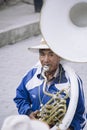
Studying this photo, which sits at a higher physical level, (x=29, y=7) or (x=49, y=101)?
(x=49, y=101)

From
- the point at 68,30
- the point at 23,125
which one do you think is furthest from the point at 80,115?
the point at 23,125

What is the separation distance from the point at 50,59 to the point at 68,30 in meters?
0.25

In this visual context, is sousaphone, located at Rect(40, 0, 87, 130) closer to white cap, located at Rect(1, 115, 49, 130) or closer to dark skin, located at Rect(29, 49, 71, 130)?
dark skin, located at Rect(29, 49, 71, 130)

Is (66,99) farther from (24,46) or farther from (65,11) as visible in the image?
(24,46)

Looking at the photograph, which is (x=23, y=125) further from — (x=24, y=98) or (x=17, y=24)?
(x=17, y=24)

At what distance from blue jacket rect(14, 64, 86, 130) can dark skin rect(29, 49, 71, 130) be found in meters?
0.05

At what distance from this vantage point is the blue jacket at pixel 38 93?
300 centimetres

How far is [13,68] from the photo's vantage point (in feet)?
22.1

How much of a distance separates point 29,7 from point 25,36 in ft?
6.60

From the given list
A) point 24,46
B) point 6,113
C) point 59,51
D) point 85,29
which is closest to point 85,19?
point 85,29

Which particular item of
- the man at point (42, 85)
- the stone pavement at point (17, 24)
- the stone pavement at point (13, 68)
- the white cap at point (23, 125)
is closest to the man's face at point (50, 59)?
the man at point (42, 85)

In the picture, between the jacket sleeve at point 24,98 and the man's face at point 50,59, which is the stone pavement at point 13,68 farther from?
the man's face at point 50,59

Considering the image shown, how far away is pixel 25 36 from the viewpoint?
8.34 metres

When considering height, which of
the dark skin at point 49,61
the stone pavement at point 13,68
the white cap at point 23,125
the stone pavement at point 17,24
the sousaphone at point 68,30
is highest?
the white cap at point 23,125
